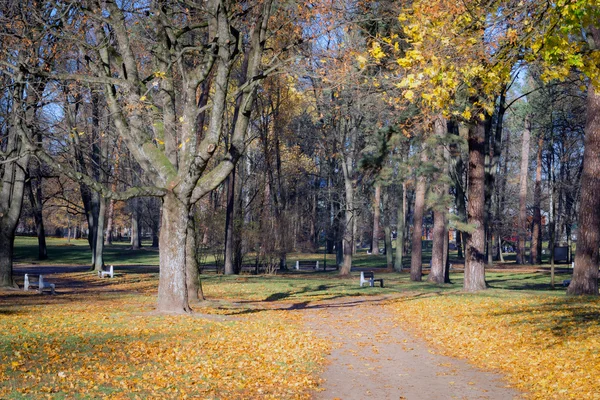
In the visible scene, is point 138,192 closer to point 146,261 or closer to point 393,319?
point 393,319

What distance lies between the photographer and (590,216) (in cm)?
1841

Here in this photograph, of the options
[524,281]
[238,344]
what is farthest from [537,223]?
[238,344]

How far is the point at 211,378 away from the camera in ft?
27.8

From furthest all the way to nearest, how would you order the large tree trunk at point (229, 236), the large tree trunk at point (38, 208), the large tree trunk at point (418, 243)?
the large tree trunk at point (38, 208) → the large tree trunk at point (229, 236) → the large tree trunk at point (418, 243)

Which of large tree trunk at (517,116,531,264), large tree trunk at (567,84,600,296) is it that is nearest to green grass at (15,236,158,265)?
large tree trunk at (517,116,531,264)

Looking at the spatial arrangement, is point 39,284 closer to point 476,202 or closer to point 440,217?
point 476,202

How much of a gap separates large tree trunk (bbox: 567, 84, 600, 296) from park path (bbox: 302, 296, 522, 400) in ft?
22.4

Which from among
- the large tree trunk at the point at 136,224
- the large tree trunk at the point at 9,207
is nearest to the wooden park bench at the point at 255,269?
the large tree trunk at the point at 9,207

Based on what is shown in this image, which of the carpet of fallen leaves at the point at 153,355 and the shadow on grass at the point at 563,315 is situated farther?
the shadow on grass at the point at 563,315

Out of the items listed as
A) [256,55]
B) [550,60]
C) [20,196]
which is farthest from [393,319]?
[20,196]

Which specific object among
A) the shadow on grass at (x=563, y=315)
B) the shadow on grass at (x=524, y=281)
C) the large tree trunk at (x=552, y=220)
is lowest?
the shadow on grass at (x=524, y=281)

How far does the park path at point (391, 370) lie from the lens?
27.0 ft

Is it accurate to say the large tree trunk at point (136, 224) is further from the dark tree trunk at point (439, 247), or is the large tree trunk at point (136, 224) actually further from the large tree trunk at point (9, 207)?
the large tree trunk at point (9, 207)

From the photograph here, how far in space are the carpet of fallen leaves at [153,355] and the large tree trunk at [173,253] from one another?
0.49 metres
